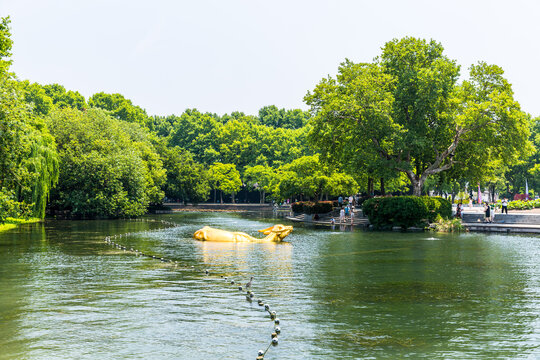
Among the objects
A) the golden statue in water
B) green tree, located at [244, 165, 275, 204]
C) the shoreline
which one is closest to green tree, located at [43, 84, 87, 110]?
green tree, located at [244, 165, 275, 204]

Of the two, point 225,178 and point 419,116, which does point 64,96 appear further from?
point 419,116

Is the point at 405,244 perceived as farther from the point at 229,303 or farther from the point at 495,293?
the point at 229,303

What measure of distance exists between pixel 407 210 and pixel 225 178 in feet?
199

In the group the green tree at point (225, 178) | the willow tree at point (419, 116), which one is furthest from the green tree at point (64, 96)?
the willow tree at point (419, 116)

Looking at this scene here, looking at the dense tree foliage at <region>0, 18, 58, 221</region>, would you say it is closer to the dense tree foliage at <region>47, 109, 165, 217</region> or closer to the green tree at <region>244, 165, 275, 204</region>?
the dense tree foliage at <region>47, 109, 165, 217</region>

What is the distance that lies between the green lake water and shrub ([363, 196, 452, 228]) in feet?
57.4

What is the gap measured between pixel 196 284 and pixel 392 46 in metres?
38.2

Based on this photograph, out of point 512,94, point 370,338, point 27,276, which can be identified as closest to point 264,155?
point 512,94

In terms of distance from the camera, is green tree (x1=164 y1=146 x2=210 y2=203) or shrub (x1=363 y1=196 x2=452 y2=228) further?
green tree (x1=164 y1=146 x2=210 y2=203)

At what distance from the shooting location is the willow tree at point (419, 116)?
1722 inches

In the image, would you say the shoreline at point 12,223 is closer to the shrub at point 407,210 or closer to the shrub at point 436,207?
the shrub at point 407,210

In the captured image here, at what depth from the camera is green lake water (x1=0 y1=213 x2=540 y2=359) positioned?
30.1ft

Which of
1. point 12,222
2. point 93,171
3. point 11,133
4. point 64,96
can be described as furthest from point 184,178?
point 11,133

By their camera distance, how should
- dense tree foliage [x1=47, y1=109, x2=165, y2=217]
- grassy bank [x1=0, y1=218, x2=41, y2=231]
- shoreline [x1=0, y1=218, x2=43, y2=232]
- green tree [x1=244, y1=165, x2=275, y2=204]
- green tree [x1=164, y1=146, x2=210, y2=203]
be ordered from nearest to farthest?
1. shoreline [x1=0, y1=218, x2=43, y2=232]
2. grassy bank [x1=0, y1=218, x2=41, y2=231]
3. dense tree foliage [x1=47, y1=109, x2=165, y2=217]
4. green tree [x1=164, y1=146, x2=210, y2=203]
5. green tree [x1=244, y1=165, x2=275, y2=204]
